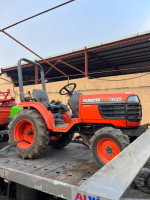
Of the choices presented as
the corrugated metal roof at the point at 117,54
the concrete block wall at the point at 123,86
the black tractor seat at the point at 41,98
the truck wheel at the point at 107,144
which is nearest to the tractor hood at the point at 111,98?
the truck wheel at the point at 107,144

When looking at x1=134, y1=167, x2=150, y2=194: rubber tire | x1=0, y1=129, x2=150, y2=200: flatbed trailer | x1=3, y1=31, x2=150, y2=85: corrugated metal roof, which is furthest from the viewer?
x1=3, y1=31, x2=150, y2=85: corrugated metal roof

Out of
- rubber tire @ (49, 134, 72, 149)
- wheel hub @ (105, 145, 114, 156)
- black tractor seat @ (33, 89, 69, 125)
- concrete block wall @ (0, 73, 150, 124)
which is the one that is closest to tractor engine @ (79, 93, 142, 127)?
wheel hub @ (105, 145, 114, 156)

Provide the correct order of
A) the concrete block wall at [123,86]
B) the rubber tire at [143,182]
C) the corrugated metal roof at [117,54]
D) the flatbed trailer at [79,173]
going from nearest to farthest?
the flatbed trailer at [79,173] → the rubber tire at [143,182] → the concrete block wall at [123,86] → the corrugated metal roof at [117,54]

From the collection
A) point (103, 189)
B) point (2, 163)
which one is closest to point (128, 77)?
point (2, 163)

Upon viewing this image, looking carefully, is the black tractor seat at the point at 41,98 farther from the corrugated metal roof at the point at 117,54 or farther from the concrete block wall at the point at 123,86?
the concrete block wall at the point at 123,86

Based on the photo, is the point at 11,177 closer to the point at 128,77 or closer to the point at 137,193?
the point at 137,193

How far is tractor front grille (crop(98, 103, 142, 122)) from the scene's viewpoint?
244 centimetres

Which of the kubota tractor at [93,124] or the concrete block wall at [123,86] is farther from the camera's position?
the concrete block wall at [123,86]

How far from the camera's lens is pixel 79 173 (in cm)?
214

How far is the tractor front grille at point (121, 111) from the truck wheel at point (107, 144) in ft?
1.04

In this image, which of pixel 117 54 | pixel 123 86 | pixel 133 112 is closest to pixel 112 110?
pixel 133 112

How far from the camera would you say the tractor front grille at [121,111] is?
2.44m

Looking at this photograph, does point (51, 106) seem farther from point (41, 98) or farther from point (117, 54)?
point (117, 54)

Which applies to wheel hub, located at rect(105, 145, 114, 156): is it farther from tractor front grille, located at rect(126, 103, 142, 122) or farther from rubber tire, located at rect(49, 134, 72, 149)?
rubber tire, located at rect(49, 134, 72, 149)
